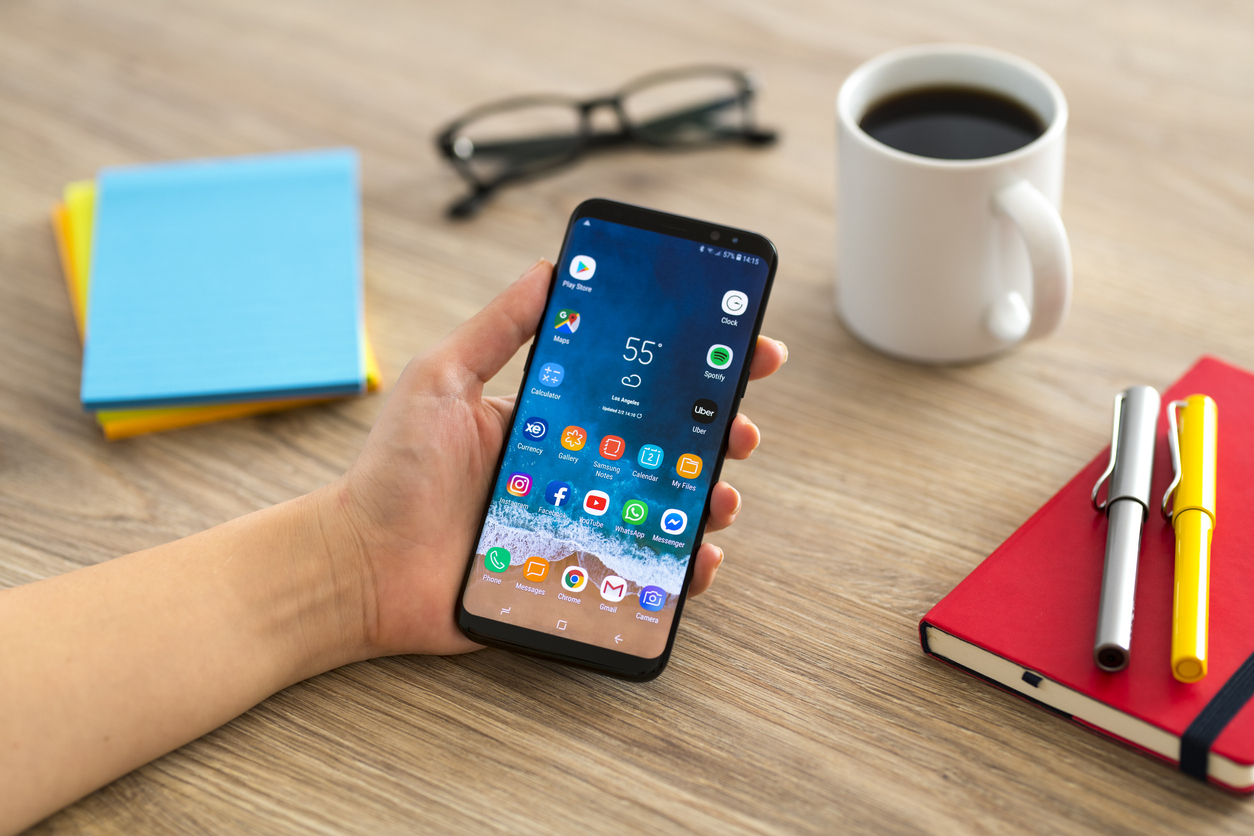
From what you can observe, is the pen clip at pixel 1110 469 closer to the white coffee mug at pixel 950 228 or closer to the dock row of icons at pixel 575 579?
the white coffee mug at pixel 950 228

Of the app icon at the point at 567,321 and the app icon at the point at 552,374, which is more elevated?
the app icon at the point at 567,321

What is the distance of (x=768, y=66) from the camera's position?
3.56 ft

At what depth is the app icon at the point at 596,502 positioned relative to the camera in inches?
24.3

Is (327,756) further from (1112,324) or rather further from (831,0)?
(831,0)

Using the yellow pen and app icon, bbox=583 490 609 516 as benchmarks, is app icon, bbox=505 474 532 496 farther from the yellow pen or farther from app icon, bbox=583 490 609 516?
the yellow pen

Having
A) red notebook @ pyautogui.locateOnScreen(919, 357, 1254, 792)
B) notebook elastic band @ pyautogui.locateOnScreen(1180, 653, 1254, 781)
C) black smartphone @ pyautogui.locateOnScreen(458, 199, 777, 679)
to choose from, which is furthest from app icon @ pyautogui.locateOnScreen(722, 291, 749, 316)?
notebook elastic band @ pyautogui.locateOnScreen(1180, 653, 1254, 781)

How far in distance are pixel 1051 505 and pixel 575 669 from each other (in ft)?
1.05

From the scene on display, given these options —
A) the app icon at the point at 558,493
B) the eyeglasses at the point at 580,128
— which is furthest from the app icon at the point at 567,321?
the eyeglasses at the point at 580,128

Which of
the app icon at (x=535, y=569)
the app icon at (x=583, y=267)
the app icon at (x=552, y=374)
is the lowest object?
the app icon at (x=535, y=569)

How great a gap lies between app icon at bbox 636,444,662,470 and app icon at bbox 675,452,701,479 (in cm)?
1

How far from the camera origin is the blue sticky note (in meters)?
0.77

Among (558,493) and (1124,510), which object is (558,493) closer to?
(558,493)

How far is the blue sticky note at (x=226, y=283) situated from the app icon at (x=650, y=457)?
264 mm

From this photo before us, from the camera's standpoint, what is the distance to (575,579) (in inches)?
23.6
